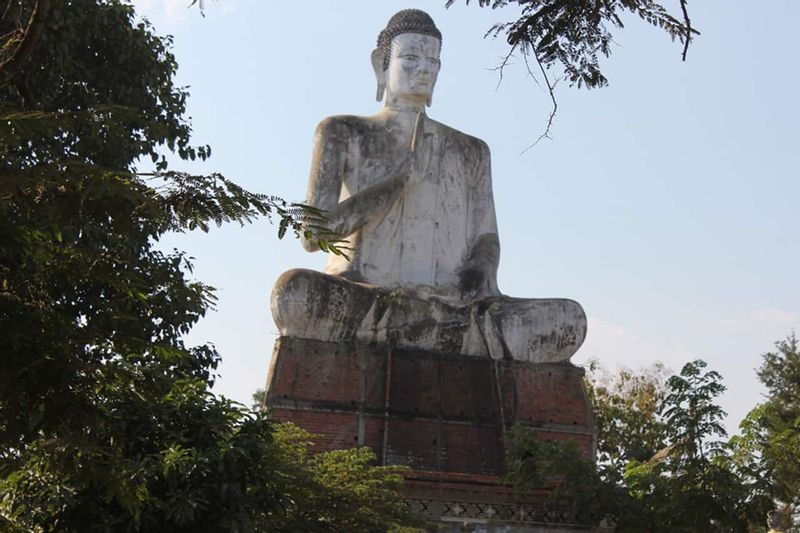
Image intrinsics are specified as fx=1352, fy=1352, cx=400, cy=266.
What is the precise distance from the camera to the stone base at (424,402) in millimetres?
12898

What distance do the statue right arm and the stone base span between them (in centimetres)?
160

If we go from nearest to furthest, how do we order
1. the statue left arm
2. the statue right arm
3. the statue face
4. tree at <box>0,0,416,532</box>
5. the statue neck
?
1. tree at <box>0,0,416,532</box>
2. the statue right arm
3. the statue left arm
4. the statue face
5. the statue neck

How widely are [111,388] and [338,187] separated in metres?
8.19

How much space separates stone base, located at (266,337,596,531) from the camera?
12.9 metres

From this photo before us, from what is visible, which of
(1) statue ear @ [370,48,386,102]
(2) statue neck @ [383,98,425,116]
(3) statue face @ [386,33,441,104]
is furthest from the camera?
(1) statue ear @ [370,48,386,102]

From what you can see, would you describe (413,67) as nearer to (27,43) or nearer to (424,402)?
(424,402)

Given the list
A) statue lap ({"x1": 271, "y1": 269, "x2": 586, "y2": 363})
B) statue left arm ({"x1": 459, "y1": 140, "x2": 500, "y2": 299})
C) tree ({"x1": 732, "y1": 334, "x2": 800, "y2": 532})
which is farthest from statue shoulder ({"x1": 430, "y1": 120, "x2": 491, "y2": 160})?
tree ({"x1": 732, "y1": 334, "x2": 800, "y2": 532})

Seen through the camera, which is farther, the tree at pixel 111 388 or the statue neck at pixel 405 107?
the statue neck at pixel 405 107

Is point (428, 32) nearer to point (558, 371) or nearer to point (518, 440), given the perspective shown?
point (558, 371)

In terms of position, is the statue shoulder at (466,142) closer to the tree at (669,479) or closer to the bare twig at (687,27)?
the tree at (669,479)

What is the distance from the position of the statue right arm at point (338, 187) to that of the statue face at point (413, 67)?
2.88 feet

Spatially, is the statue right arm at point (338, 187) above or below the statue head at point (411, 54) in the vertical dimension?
below

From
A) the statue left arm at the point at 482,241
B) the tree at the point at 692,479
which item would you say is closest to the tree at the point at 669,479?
the tree at the point at 692,479

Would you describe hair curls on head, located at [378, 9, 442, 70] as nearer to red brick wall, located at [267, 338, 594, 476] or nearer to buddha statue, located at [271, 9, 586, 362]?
buddha statue, located at [271, 9, 586, 362]
